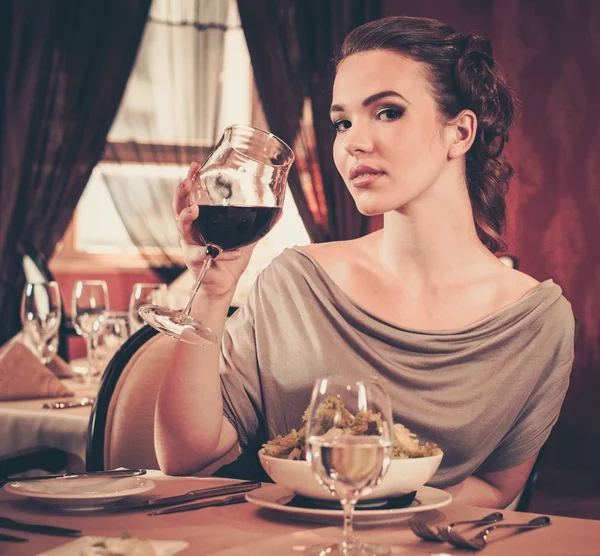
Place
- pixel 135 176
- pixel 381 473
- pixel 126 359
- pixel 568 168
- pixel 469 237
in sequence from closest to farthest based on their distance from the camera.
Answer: pixel 381 473 < pixel 469 237 < pixel 126 359 < pixel 568 168 < pixel 135 176

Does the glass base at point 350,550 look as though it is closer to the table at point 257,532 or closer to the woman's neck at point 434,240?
the table at point 257,532

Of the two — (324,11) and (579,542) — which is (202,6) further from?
(579,542)

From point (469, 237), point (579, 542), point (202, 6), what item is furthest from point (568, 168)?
point (579, 542)

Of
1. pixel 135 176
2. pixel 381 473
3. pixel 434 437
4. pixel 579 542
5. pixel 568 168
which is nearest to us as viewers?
pixel 381 473

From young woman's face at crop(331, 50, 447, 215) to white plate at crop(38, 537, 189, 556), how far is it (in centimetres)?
79

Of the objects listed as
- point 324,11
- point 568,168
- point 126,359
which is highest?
point 324,11

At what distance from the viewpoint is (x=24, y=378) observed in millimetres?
2631

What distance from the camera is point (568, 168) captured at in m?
5.71

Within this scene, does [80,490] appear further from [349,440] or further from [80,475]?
[349,440]

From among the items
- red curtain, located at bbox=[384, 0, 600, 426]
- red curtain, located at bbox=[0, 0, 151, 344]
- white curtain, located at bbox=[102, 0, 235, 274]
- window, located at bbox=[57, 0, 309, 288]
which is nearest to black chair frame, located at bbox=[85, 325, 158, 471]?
red curtain, located at bbox=[384, 0, 600, 426]

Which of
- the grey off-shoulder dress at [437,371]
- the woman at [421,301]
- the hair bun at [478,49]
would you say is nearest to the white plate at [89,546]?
the woman at [421,301]

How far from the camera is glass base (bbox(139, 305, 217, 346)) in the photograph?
1271mm

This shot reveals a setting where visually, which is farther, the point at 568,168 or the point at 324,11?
the point at 324,11

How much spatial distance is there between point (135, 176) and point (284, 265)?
16.1 feet
